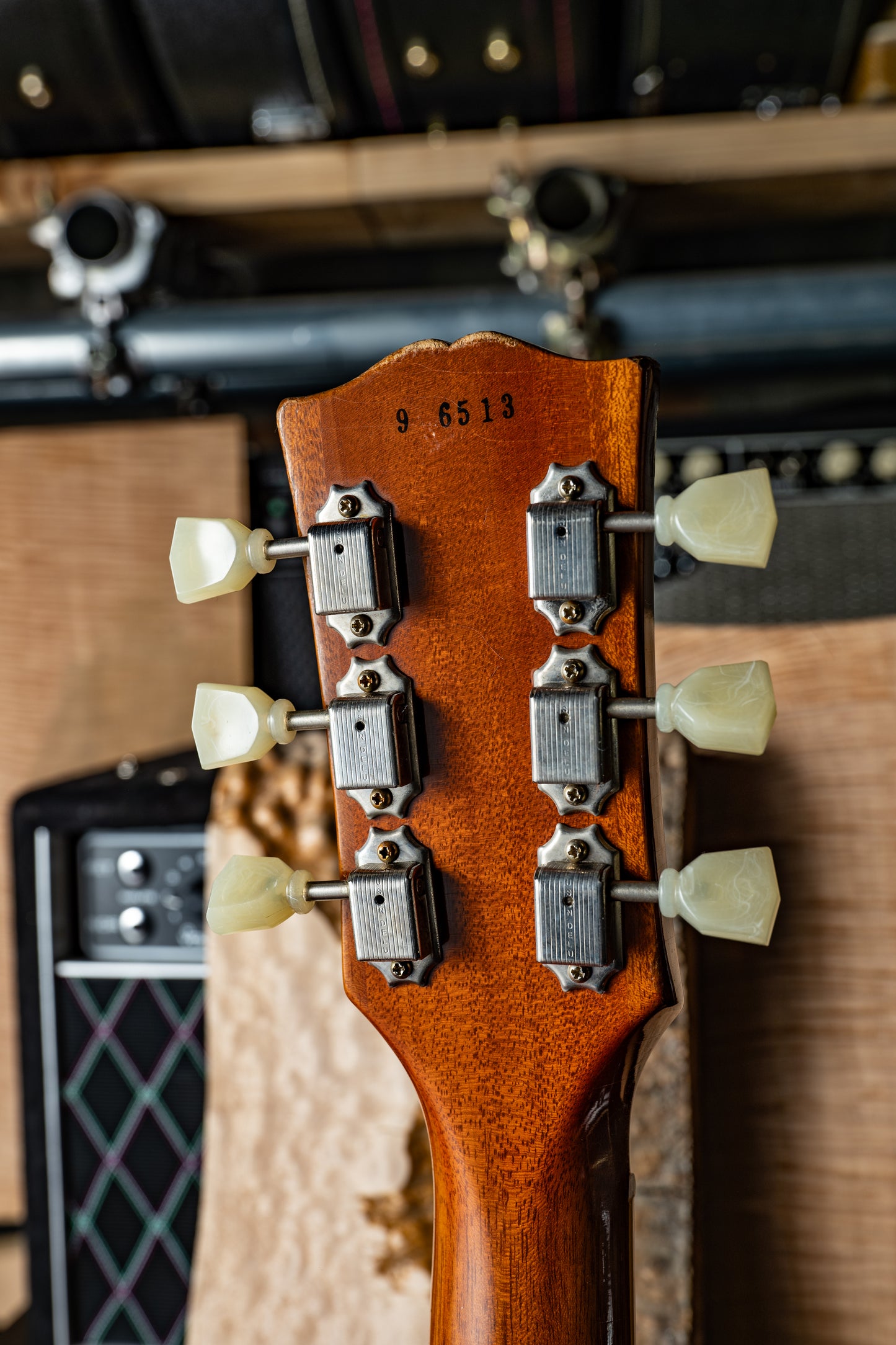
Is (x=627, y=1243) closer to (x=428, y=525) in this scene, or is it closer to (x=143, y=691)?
(x=428, y=525)

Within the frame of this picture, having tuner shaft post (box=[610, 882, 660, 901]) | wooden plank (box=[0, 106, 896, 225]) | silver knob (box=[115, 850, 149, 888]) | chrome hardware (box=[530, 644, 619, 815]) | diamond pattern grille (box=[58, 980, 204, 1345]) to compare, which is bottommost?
diamond pattern grille (box=[58, 980, 204, 1345])

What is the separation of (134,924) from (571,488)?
619mm

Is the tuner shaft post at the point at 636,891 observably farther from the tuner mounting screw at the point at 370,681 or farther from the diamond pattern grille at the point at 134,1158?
the diamond pattern grille at the point at 134,1158

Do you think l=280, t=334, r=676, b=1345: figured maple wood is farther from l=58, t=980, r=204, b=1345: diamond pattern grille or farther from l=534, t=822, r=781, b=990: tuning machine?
l=58, t=980, r=204, b=1345: diamond pattern grille

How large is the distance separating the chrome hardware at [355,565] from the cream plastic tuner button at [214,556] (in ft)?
0.13

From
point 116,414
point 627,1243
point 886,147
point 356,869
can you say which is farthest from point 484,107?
point 627,1243

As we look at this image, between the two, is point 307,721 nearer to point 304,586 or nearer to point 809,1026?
point 809,1026

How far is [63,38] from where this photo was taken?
3.86 ft

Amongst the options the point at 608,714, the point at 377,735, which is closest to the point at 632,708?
the point at 608,714

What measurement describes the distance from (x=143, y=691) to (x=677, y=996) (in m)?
0.83

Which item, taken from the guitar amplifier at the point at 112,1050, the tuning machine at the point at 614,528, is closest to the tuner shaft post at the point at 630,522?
the tuning machine at the point at 614,528

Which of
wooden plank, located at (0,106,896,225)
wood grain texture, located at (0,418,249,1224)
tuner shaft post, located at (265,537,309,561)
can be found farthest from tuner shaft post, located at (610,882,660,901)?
wooden plank, located at (0,106,896,225)

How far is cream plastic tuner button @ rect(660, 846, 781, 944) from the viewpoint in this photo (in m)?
0.53

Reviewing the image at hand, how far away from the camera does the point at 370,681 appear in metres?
0.56
